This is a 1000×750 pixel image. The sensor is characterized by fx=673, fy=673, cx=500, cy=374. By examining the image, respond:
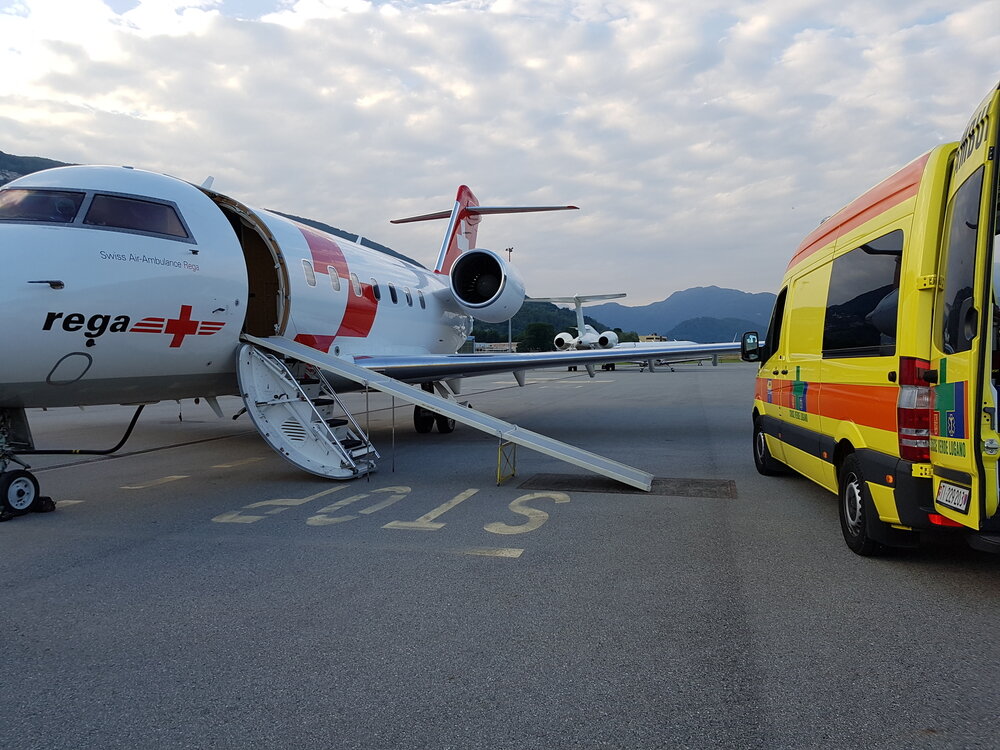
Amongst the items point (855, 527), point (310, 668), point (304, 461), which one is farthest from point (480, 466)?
point (310, 668)

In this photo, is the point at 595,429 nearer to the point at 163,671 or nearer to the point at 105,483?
the point at 105,483

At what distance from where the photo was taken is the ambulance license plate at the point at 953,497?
3605 mm

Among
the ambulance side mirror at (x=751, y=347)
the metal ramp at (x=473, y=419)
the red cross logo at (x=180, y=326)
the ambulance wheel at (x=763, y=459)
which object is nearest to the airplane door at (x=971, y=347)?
the metal ramp at (x=473, y=419)

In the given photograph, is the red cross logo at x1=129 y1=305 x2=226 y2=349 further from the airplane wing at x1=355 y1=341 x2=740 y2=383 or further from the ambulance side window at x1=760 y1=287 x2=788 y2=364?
the ambulance side window at x1=760 y1=287 x2=788 y2=364

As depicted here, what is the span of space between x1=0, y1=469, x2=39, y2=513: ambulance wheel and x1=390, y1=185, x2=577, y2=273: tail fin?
36.4ft

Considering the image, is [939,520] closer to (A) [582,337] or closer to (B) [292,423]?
(B) [292,423]

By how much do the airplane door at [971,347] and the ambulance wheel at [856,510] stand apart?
659mm

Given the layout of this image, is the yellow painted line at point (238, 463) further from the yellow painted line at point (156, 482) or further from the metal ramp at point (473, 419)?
the metal ramp at point (473, 419)

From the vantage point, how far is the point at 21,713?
2.70 meters

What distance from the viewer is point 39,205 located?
6.12m

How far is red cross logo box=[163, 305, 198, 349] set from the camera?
688 cm

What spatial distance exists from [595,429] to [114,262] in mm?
8850

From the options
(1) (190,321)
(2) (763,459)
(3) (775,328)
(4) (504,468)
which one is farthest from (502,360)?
(1) (190,321)

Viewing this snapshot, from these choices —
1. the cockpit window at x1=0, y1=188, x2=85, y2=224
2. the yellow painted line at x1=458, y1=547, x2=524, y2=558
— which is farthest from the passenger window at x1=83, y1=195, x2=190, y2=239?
the yellow painted line at x1=458, y1=547, x2=524, y2=558
